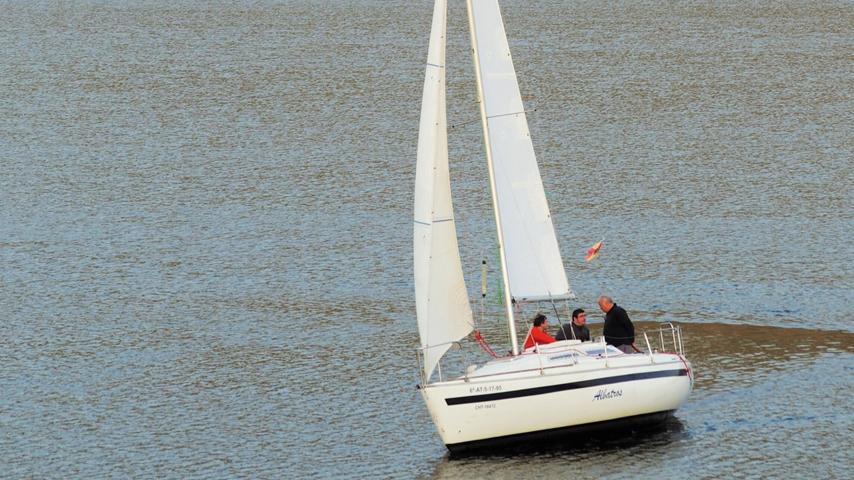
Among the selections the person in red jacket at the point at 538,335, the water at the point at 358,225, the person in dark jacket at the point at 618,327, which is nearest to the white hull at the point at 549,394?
the water at the point at 358,225

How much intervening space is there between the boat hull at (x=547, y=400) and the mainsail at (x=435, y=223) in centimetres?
138

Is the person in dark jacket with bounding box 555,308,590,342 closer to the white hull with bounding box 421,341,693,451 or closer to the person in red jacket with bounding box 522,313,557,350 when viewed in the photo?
the person in red jacket with bounding box 522,313,557,350

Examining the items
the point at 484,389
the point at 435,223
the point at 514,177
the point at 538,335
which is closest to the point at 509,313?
the point at 538,335

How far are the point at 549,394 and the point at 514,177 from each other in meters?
5.43

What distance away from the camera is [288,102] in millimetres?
65750

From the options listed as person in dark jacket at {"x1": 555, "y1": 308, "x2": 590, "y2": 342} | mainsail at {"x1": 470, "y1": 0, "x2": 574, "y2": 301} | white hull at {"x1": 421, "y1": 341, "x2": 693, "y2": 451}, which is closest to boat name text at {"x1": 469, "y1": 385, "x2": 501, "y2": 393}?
white hull at {"x1": 421, "y1": 341, "x2": 693, "y2": 451}

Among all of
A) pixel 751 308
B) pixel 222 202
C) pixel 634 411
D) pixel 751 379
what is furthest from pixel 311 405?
pixel 222 202

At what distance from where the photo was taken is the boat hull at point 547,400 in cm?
2473

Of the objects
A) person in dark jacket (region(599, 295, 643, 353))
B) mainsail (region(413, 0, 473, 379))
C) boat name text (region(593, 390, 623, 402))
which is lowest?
boat name text (region(593, 390, 623, 402))

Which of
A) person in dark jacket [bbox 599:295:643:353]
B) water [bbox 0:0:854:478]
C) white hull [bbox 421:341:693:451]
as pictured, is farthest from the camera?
water [bbox 0:0:854:478]

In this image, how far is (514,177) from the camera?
28141 millimetres

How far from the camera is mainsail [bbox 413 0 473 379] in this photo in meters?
25.9

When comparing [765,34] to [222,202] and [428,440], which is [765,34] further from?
[428,440]

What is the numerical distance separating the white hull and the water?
70 centimetres
